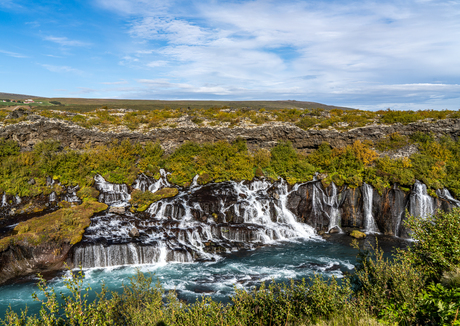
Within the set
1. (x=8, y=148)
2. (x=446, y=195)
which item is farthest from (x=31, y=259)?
(x=446, y=195)

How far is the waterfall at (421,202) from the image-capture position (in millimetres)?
20312

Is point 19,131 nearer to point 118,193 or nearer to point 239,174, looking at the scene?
point 118,193

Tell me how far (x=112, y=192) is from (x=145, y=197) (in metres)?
3.85

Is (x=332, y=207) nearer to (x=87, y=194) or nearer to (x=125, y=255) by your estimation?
(x=125, y=255)

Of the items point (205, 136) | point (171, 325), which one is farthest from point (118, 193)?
point (171, 325)

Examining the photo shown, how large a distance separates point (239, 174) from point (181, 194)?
6149 mm

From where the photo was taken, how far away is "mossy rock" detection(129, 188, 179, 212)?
21781mm

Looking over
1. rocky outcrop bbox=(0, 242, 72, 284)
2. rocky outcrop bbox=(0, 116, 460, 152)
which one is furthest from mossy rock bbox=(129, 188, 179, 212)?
rocky outcrop bbox=(0, 116, 460, 152)

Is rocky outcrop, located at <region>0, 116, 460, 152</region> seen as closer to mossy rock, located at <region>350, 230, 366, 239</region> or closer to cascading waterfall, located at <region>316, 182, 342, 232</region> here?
cascading waterfall, located at <region>316, 182, 342, 232</region>

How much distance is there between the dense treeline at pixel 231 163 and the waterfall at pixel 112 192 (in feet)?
1.78

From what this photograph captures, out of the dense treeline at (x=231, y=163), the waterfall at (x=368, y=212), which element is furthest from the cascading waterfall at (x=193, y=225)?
the waterfall at (x=368, y=212)

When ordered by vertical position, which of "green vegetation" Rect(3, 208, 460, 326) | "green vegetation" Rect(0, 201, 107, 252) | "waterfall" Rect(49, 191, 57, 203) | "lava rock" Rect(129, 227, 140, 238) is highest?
"green vegetation" Rect(3, 208, 460, 326)

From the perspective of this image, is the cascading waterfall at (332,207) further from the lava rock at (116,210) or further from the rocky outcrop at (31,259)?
the rocky outcrop at (31,259)

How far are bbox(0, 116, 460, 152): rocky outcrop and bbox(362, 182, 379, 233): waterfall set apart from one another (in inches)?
312
